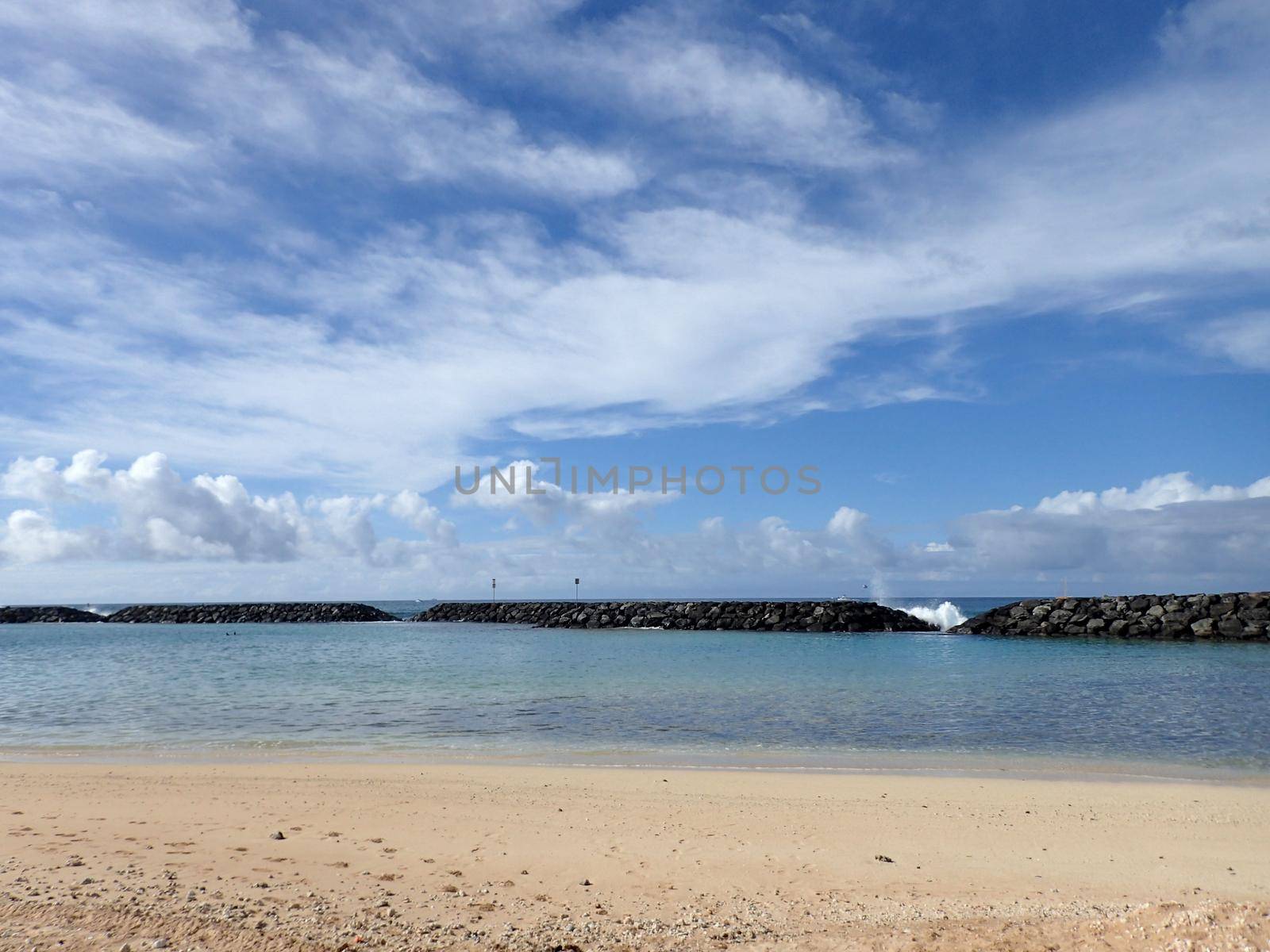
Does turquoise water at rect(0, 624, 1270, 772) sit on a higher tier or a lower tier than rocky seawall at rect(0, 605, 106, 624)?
higher

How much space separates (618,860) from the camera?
7.36 m

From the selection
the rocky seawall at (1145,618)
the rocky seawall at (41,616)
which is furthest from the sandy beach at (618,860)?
the rocky seawall at (41,616)

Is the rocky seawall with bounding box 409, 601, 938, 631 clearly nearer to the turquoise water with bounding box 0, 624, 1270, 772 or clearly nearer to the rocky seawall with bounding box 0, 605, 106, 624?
the turquoise water with bounding box 0, 624, 1270, 772

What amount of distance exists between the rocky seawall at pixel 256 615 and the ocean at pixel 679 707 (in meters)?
54.0

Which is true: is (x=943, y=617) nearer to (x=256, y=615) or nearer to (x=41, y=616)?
(x=256, y=615)

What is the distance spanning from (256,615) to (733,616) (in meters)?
58.5

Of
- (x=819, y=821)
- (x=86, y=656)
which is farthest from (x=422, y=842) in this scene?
(x=86, y=656)

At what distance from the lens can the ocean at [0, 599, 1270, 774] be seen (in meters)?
13.3

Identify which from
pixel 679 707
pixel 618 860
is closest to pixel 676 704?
pixel 679 707

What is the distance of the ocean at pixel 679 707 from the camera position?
13.3m

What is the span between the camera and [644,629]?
5834 centimetres

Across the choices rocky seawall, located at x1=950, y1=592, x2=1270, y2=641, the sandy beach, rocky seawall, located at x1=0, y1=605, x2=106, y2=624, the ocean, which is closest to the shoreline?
the ocean

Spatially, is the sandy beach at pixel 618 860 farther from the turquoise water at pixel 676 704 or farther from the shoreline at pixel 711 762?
the turquoise water at pixel 676 704

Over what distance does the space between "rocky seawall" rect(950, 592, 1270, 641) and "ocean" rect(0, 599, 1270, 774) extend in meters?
4.10
